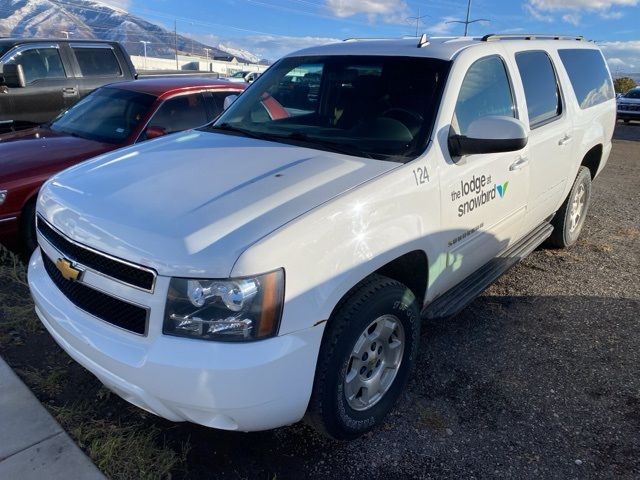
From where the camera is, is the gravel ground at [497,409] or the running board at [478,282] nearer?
the gravel ground at [497,409]

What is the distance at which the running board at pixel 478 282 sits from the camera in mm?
3127

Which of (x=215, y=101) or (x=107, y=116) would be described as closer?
(x=107, y=116)

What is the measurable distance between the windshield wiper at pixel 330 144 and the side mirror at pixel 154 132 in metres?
2.32

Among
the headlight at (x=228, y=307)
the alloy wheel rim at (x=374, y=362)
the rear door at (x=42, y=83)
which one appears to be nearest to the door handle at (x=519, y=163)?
the alloy wheel rim at (x=374, y=362)

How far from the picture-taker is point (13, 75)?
7.51m

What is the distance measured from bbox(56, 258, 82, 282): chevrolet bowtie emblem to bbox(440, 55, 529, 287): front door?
1.85 m

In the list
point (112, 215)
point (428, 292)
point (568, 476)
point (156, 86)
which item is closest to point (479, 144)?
point (428, 292)

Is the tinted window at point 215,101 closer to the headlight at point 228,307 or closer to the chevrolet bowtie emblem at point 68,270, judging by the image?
the chevrolet bowtie emblem at point 68,270

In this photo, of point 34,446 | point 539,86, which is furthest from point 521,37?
point 34,446

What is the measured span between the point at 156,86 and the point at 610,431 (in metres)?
5.18

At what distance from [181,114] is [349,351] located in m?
4.08

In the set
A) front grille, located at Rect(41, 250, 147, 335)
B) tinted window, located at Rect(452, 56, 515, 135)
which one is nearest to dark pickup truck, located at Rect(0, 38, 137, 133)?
front grille, located at Rect(41, 250, 147, 335)

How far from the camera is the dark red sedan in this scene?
13.8ft

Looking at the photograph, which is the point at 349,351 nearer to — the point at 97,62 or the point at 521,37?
the point at 521,37
